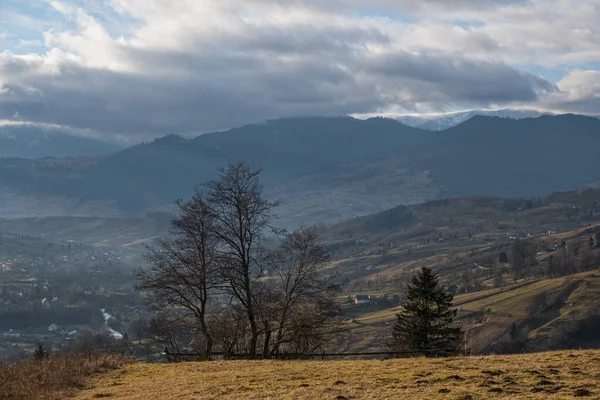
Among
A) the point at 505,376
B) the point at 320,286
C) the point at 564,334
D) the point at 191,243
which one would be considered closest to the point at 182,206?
the point at 191,243

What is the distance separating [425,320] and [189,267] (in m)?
24.6

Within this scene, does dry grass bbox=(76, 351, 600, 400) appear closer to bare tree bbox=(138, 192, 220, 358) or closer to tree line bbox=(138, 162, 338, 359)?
bare tree bbox=(138, 192, 220, 358)

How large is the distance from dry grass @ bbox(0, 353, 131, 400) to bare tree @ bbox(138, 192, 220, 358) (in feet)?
31.0

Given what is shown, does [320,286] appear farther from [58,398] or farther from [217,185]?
[58,398]

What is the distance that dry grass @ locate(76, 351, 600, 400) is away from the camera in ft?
72.2

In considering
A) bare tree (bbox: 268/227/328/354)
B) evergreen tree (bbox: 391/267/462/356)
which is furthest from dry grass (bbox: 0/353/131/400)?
evergreen tree (bbox: 391/267/462/356)

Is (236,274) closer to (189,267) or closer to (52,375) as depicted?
(189,267)

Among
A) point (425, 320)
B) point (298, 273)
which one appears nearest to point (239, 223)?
point (298, 273)

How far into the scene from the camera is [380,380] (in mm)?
25250

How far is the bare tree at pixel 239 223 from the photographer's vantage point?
4931 centimetres

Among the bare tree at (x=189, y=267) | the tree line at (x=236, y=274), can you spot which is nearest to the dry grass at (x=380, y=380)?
the bare tree at (x=189, y=267)

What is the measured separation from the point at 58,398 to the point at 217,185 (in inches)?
913

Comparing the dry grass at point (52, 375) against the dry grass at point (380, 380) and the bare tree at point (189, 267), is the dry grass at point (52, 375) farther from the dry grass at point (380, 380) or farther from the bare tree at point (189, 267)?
the bare tree at point (189, 267)

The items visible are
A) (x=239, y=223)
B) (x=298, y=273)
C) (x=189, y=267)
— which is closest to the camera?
(x=189, y=267)
